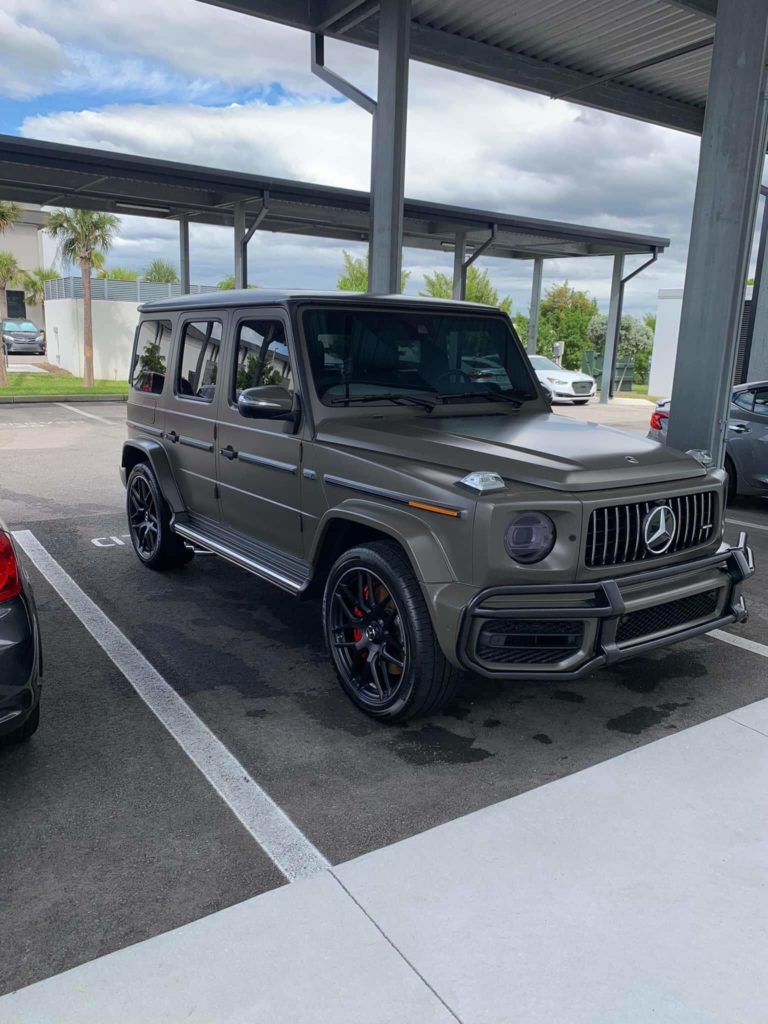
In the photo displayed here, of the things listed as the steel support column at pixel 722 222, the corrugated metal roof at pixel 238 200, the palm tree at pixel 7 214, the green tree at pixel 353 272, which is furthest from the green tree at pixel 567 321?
the steel support column at pixel 722 222

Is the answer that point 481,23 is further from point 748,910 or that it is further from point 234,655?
point 748,910

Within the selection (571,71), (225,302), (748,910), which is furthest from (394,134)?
(748,910)

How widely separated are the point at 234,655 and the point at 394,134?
6644 mm

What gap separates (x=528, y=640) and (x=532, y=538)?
16.3 inches

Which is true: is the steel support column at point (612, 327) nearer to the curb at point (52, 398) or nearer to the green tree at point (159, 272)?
the curb at point (52, 398)

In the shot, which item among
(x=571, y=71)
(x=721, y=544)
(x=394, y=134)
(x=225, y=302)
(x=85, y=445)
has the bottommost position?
(x=85, y=445)

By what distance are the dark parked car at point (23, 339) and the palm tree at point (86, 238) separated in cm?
1139

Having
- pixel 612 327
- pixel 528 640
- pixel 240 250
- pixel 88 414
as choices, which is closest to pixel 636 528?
pixel 528 640

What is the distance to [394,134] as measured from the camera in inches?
352

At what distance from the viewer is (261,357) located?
4617 millimetres

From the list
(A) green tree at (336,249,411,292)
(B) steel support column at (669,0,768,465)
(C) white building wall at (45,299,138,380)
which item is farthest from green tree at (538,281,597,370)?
(B) steel support column at (669,0,768,465)

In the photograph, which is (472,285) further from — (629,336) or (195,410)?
(195,410)

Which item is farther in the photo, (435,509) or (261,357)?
(261,357)

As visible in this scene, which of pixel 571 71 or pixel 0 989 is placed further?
pixel 571 71
